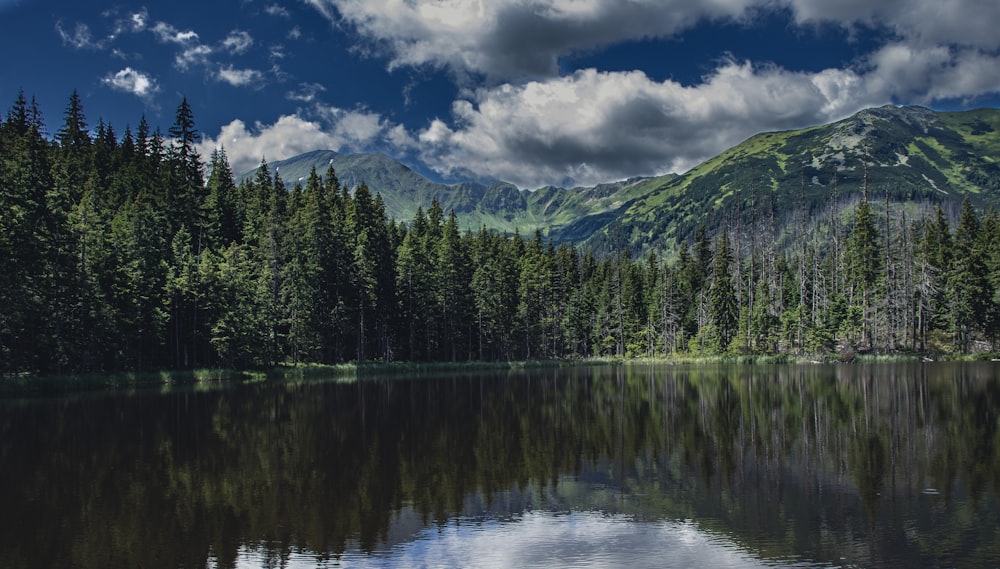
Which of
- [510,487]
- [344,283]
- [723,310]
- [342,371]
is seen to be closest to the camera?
[510,487]

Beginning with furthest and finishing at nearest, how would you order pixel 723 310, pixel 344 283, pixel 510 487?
1. pixel 723 310
2. pixel 344 283
3. pixel 510 487

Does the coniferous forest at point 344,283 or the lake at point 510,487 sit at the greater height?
Answer: the coniferous forest at point 344,283

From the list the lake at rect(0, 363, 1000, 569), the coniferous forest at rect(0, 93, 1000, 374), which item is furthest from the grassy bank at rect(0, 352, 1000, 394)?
the lake at rect(0, 363, 1000, 569)

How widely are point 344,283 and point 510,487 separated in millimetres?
76874

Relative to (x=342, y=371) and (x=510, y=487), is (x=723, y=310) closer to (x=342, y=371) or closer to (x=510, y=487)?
(x=342, y=371)

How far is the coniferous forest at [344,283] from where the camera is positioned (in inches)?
2628

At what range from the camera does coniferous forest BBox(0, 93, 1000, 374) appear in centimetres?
6675

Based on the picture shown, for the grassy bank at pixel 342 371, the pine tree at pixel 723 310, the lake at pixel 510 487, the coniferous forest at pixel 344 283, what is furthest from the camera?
the pine tree at pixel 723 310

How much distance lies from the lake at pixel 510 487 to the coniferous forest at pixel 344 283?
30.3 m

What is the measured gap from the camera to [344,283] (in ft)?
308

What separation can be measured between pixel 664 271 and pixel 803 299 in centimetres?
2969

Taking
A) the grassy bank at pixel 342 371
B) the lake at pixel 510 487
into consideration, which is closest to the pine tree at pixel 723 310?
the grassy bank at pixel 342 371

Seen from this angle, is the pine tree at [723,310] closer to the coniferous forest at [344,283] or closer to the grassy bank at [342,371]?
the coniferous forest at [344,283]

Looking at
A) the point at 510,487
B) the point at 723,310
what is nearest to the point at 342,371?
the point at 723,310
